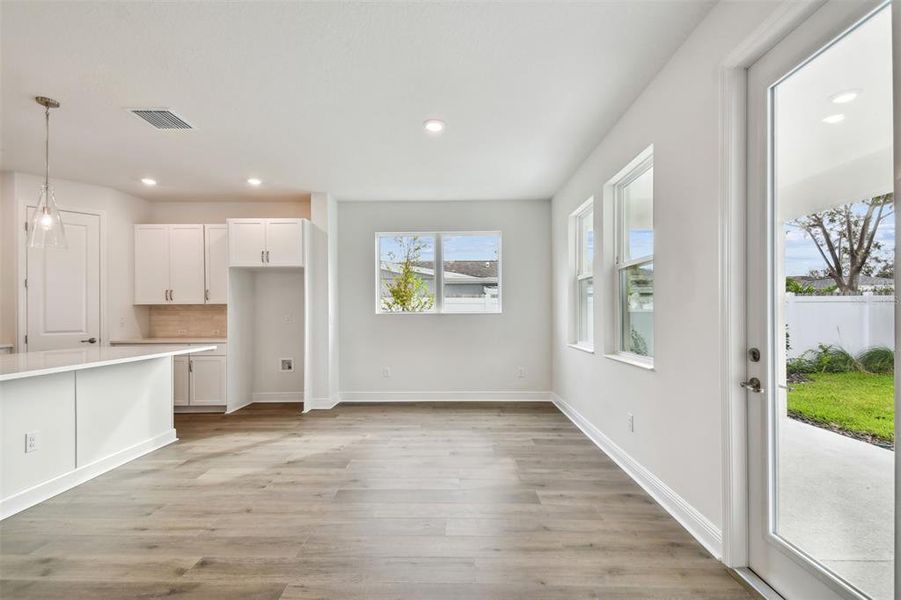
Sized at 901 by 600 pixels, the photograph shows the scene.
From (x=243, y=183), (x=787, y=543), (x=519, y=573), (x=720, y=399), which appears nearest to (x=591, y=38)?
(x=720, y=399)

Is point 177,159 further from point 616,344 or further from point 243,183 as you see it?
point 616,344

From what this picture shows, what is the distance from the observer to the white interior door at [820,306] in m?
1.33

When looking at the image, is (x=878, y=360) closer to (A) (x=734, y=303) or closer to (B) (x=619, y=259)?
(A) (x=734, y=303)

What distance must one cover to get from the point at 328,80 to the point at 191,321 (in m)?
4.09

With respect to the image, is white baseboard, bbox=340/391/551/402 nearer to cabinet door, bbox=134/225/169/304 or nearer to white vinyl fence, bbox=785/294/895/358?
cabinet door, bbox=134/225/169/304

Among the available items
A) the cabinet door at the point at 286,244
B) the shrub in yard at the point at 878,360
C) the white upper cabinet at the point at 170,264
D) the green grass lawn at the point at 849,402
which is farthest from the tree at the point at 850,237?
the white upper cabinet at the point at 170,264

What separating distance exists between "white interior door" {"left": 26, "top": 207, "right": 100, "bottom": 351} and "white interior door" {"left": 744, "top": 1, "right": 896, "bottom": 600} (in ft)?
19.9

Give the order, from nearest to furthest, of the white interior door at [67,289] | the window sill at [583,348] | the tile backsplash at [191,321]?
the window sill at [583,348] < the white interior door at [67,289] < the tile backsplash at [191,321]

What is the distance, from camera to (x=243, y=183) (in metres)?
4.62

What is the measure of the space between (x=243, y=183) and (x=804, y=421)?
Result: 509cm

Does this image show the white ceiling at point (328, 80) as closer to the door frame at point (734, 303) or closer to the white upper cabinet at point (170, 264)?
the door frame at point (734, 303)

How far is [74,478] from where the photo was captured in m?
2.87

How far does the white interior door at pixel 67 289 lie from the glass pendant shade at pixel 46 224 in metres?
1.92

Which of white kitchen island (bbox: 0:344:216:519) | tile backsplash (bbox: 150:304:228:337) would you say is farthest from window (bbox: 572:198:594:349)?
tile backsplash (bbox: 150:304:228:337)
